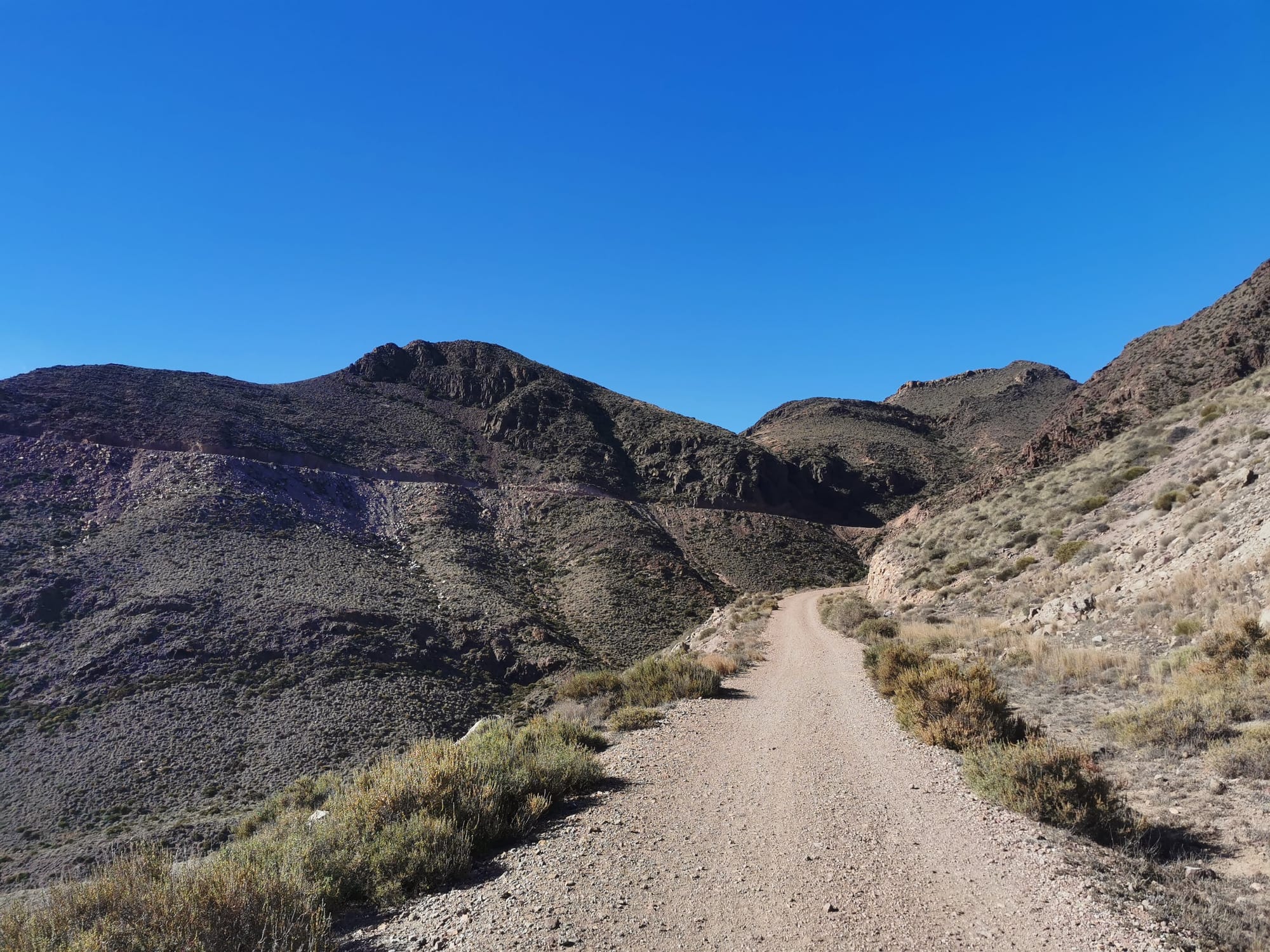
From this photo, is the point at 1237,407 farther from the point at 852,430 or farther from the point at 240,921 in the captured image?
the point at 852,430

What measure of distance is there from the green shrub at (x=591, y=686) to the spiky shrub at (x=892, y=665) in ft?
18.4

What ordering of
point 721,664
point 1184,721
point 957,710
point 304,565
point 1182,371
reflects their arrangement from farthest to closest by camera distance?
point 304,565 → point 1182,371 → point 721,664 → point 957,710 → point 1184,721

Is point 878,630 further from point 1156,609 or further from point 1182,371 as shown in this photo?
point 1182,371

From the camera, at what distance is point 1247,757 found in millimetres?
6367

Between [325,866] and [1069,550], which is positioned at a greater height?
[1069,550]

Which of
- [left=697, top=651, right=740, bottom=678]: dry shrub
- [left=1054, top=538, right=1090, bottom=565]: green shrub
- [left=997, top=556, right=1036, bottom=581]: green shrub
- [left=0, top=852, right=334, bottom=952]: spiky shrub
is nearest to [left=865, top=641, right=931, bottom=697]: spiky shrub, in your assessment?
[left=697, top=651, right=740, bottom=678]: dry shrub

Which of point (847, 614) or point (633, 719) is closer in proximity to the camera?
point (633, 719)

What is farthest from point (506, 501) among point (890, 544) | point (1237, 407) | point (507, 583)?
point (1237, 407)

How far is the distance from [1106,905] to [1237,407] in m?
22.7

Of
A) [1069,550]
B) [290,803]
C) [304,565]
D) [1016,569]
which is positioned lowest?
[290,803]

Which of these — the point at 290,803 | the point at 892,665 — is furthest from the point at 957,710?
the point at 290,803

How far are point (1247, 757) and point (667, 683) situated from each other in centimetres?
929

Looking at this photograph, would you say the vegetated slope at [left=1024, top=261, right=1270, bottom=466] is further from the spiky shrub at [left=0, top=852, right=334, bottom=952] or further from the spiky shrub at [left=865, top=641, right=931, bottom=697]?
the spiky shrub at [left=0, top=852, right=334, bottom=952]

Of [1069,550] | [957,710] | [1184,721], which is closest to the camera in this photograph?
[1184,721]
